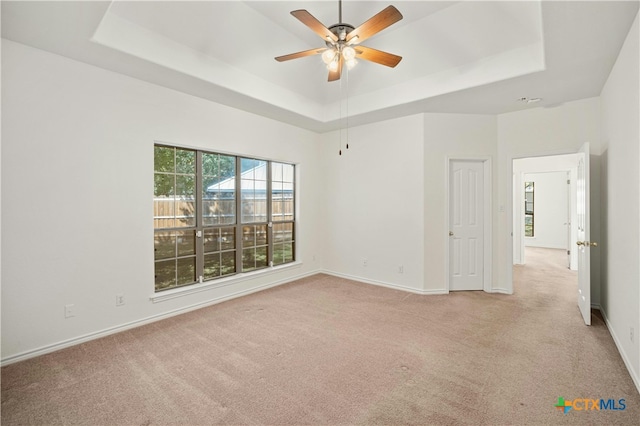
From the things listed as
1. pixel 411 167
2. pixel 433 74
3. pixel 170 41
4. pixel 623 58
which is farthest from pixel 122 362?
pixel 623 58

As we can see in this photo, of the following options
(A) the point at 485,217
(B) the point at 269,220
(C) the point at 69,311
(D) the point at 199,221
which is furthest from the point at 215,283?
(A) the point at 485,217

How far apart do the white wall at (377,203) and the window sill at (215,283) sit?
1.15 m

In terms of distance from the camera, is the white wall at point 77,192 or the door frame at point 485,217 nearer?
the white wall at point 77,192

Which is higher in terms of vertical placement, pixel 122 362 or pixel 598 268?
pixel 598 268

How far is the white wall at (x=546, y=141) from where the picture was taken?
3.78 metres

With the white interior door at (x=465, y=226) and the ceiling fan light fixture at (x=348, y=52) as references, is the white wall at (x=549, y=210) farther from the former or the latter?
the ceiling fan light fixture at (x=348, y=52)

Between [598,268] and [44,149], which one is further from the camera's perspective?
[598,268]

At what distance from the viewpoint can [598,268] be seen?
12.5ft

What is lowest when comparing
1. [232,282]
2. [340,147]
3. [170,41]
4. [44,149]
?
[232,282]

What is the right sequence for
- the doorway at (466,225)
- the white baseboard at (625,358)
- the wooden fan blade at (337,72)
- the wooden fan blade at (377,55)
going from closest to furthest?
1. the white baseboard at (625,358)
2. the wooden fan blade at (377,55)
3. the wooden fan blade at (337,72)
4. the doorway at (466,225)

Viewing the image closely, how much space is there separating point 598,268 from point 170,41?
5.70 meters

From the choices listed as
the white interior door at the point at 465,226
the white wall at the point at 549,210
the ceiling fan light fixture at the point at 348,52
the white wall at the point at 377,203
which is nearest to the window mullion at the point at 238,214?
the white wall at the point at 377,203

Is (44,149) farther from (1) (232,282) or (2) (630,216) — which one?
(2) (630,216)

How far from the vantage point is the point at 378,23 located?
7.34 ft
